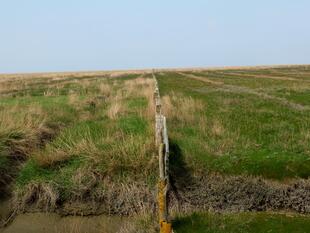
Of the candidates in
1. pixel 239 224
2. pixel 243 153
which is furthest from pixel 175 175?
pixel 239 224

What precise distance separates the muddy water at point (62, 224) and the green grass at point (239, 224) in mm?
1737

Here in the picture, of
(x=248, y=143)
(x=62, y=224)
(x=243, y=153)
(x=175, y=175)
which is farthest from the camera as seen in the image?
(x=248, y=143)

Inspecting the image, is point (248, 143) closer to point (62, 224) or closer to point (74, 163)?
point (74, 163)

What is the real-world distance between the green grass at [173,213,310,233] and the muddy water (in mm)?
1737

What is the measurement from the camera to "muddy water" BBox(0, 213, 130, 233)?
28.6 feet

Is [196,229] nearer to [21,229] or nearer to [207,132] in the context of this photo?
[21,229]

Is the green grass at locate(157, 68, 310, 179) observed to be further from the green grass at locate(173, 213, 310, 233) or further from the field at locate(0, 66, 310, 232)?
the green grass at locate(173, 213, 310, 233)

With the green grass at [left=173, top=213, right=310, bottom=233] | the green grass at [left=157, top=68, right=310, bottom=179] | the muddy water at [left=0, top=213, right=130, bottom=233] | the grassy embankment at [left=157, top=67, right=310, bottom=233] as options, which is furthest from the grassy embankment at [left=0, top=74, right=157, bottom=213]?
the green grass at [left=173, top=213, right=310, bottom=233]

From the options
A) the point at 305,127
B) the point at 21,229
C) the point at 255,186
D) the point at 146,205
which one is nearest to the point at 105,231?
the point at 146,205

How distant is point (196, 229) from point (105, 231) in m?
2.21

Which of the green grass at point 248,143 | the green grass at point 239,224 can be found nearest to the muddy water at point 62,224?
the green grass at point 239,224

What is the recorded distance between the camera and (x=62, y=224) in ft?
29.5

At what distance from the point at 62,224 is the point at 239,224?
3723 mm

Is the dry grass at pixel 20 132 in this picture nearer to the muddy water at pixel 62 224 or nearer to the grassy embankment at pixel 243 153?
the muddy water at pixel 62 224
